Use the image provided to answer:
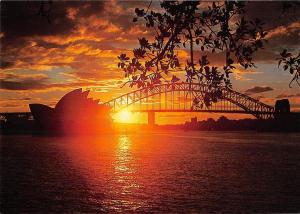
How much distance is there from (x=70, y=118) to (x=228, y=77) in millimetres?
179023

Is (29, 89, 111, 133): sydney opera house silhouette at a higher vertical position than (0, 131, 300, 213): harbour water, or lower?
higher

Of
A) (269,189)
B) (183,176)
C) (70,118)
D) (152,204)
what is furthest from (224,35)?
(70,118)

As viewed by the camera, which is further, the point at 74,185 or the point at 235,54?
the point at 74,185

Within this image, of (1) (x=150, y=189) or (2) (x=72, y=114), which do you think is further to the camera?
(2) (x=72, y=114)

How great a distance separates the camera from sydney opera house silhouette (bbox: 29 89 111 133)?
174 meters

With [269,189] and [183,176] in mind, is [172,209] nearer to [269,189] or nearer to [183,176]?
[269,189]

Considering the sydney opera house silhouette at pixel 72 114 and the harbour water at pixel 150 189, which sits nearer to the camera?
the harbour water at pixel 150 189

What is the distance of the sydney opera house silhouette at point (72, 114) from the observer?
17438 cm

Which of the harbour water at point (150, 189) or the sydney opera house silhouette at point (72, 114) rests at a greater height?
the sydney opera house silhouette at point (72, 114)

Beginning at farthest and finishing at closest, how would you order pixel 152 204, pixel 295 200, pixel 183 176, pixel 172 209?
pixel 183 176 → pixel 295 200 → pixel 152 204 → pixel 172 209

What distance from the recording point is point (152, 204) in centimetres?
2805

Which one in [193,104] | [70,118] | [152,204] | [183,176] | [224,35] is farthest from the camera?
[70,118]

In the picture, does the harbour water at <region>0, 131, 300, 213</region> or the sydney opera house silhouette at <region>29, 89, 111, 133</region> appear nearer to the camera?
the harbour water at <region>0, 131, 300, 213</region>

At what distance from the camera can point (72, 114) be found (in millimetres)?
176375
